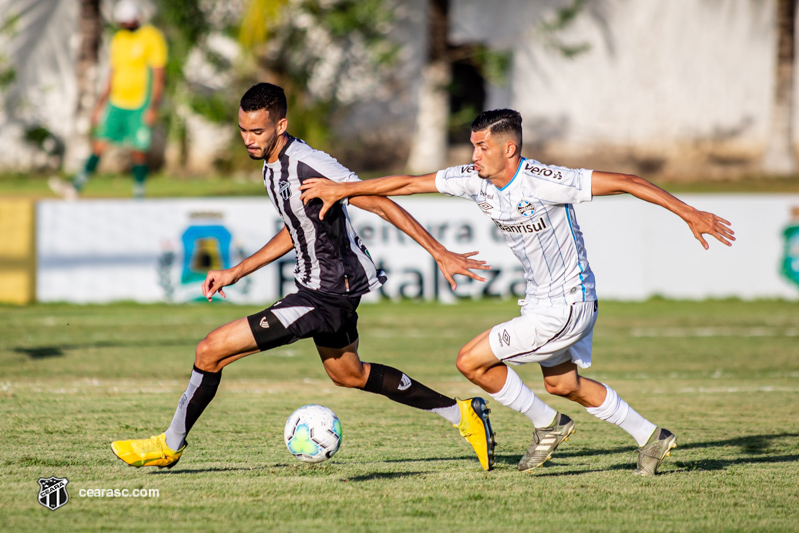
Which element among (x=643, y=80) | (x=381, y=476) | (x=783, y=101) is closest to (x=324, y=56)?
(x=643, y=80)

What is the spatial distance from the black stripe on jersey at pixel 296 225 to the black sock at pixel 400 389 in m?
0.66

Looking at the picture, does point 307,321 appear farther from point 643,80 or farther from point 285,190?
point 643,80

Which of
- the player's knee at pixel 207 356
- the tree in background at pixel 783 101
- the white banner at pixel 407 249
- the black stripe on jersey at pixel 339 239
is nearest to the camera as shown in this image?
the player's knee at pixel 207 356

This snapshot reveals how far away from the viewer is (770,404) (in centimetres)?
796

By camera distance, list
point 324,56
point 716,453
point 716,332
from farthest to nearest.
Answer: point 324,56, point 716,332, point 716,453

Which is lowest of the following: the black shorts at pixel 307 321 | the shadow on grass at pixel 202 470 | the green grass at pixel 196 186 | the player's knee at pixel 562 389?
the shadow on grass at pixel 202 470

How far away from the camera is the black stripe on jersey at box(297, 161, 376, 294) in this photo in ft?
18.1

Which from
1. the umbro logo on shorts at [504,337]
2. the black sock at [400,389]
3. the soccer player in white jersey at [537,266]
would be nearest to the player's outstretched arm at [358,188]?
the soccer player in white jersey at [537,266]

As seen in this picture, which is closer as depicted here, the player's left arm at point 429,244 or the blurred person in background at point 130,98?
the player's left arm at point 429,244

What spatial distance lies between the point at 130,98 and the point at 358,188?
501 inches

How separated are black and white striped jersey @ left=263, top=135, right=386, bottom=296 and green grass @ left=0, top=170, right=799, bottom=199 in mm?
14404

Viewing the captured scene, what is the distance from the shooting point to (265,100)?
5.41 m

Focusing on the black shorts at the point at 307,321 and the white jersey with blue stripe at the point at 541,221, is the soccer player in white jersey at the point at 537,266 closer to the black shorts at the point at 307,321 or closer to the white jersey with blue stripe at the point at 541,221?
the white jersey with blue stripe at the point at 541,221

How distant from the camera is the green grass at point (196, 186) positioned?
66.4ft
